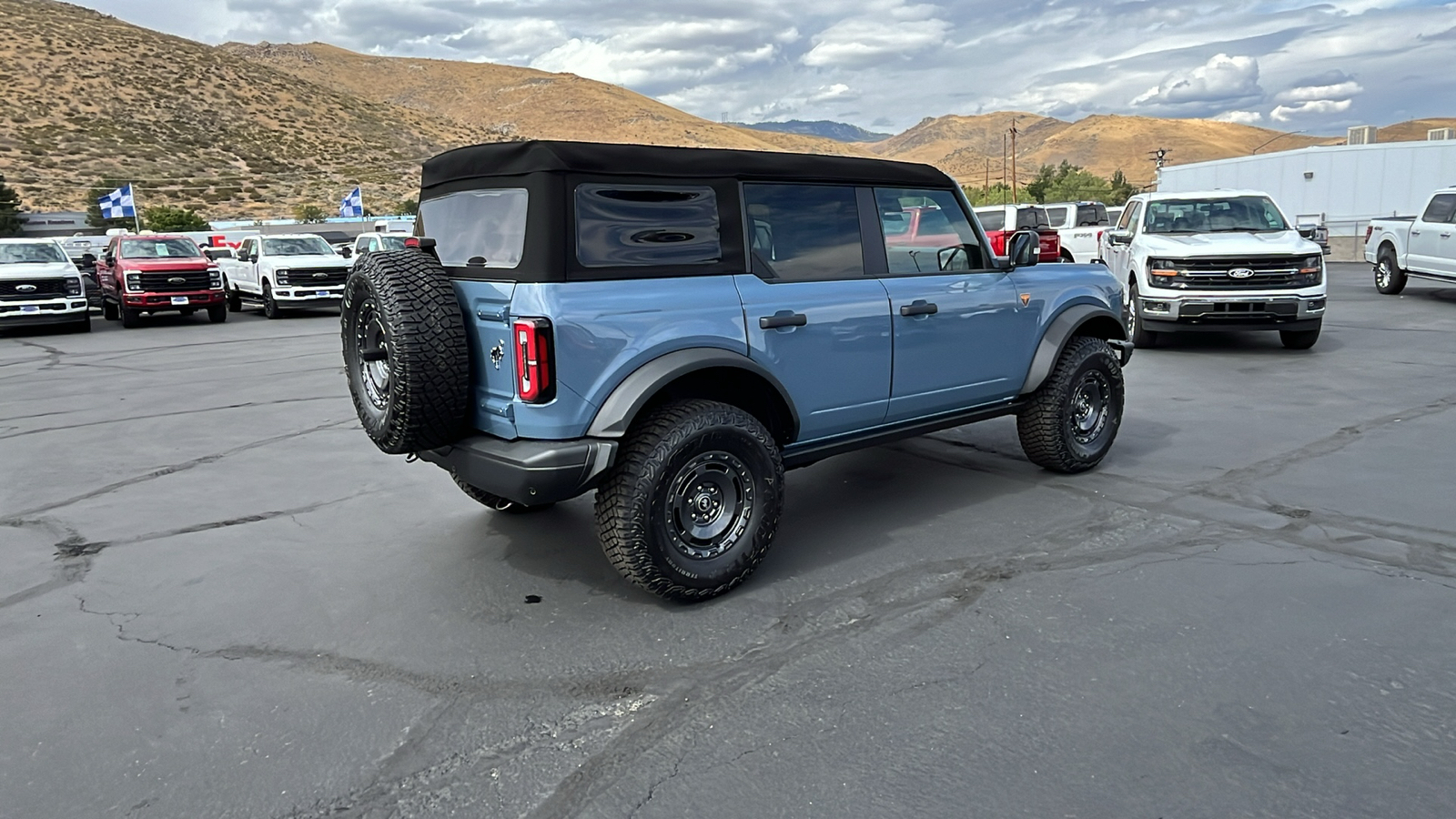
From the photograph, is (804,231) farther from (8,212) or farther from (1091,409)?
(8,212)

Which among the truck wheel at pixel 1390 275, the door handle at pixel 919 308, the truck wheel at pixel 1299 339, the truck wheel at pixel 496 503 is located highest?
the door handle at pixel 919 308

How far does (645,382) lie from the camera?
3906 millimetres

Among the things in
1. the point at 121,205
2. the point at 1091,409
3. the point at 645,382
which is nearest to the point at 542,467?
the point at 645,382

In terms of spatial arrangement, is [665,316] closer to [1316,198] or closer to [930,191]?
[930,191]

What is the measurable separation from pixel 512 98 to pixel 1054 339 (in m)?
142

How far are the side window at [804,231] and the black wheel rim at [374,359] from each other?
Answer: 68.3 inches

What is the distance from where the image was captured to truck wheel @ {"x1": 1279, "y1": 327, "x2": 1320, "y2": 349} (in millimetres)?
10945

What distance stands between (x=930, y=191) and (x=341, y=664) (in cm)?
386

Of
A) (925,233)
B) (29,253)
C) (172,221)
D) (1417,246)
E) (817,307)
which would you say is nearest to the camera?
(817,307)

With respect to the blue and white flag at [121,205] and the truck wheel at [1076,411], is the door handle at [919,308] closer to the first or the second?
the truck wheel at [1076,411]

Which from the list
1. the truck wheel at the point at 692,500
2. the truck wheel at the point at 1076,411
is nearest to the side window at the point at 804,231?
the truck wheel at the point at 692,500

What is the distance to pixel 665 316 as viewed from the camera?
402 cm

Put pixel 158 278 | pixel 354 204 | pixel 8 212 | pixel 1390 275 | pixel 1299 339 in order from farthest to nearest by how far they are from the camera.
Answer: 1. pixel 8 212
2. pixel 354 204
3. pixel 158 278
4. pixel 1390 275
5. pixel 1299 339

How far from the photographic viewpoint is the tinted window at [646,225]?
13.0 ft
